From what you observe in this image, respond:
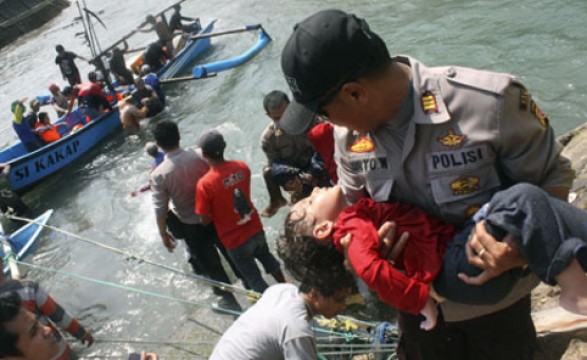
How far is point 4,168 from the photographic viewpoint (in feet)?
31.8

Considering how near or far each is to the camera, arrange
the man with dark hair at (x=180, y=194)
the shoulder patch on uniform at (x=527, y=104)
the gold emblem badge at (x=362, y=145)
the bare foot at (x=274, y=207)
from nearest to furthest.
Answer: the shoulder patch on uniform at (x=527, y=104)
the gold emblem badge at (x=362, y=145)
the man with dark hair at (x=180, y=194)
the bare foot at (x=274, y=207)

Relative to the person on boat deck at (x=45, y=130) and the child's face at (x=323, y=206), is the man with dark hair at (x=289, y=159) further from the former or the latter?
the person on boat deck at (x=45, y=130)

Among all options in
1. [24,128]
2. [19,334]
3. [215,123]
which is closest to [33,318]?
[19,334]

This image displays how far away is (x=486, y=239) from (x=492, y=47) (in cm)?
1027

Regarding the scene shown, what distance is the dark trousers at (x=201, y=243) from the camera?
518 cm

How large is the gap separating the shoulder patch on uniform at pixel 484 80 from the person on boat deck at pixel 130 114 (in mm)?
11266

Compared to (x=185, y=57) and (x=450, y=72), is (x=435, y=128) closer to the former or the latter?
(x=450, y=72)

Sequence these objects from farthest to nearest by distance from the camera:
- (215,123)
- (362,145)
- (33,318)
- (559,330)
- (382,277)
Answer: (215,123) < (33,318) < (559,330) < (362,145) < (382,277)

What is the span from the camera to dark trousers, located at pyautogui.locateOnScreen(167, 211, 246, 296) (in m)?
5.18

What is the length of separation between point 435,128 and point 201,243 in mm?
3942

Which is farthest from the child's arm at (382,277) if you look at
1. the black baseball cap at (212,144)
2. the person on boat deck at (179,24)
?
the person on boat deck at (179,24)

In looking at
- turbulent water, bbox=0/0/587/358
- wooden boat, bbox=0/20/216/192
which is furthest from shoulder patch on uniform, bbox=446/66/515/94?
wooden boat, bbox=0/20/216/192

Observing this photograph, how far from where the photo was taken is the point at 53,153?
10.9 meters

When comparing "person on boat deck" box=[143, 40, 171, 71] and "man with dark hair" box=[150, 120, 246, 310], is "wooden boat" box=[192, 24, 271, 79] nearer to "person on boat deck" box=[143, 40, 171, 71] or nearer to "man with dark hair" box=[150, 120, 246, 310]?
"person on boat deck" box=[143, 40, 171, 71]
